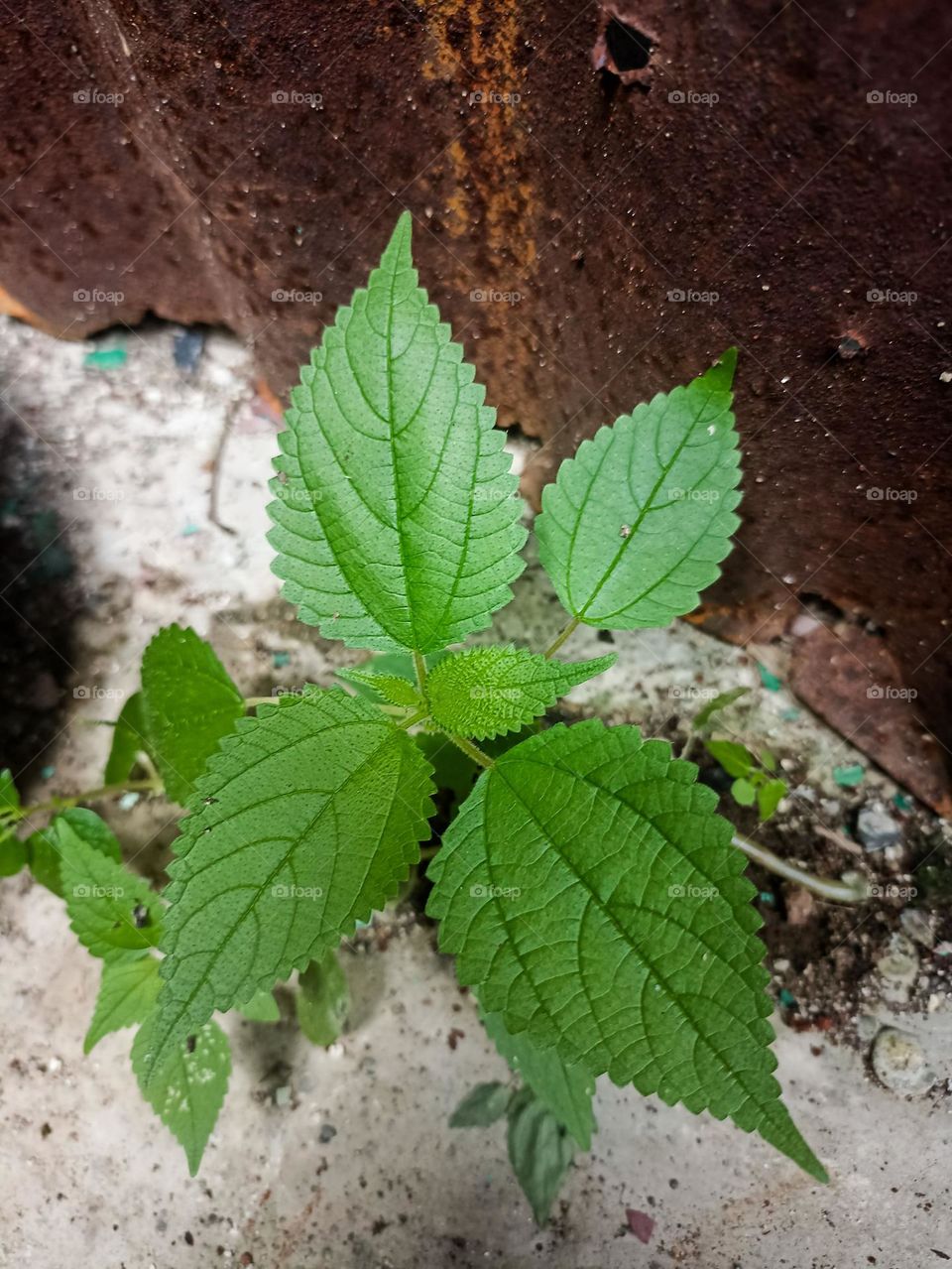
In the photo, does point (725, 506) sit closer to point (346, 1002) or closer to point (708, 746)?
point (708, 746)

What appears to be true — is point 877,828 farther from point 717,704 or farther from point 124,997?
point 124,997

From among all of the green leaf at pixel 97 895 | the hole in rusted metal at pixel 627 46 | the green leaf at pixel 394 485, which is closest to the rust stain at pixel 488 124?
the hole in rusted metal at pixel 627 46

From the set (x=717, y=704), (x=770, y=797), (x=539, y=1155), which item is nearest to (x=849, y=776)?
(x=770, y=797)

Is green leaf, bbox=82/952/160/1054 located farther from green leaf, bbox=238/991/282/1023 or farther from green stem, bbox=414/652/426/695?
green stem, bbox=414/652/426/695

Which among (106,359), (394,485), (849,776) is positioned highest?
(106,359)

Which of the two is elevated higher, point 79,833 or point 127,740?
point 127,740

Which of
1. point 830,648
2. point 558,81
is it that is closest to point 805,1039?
point 830,648

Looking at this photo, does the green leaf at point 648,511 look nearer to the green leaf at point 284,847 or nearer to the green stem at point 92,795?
the green leaf at point 284,847
